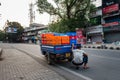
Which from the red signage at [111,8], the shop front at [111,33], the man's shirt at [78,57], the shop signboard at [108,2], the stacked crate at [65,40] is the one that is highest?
the shop signboard at [108,2]

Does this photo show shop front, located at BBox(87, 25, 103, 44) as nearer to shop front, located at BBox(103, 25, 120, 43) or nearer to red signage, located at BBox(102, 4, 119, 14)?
shop front, located at BBox(103, 25, 120, 43)

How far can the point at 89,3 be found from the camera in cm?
4328

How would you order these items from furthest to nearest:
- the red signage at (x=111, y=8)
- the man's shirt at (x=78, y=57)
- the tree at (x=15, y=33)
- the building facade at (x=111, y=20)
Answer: the tree at (x=15, y=33) → the building facade at (x=111, y=20) → the red signage at (x=111, y=8) → the man's shirt at (x=78, y=57)

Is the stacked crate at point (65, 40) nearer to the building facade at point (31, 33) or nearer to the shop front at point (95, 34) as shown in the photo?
the shop front at point (95, 34)

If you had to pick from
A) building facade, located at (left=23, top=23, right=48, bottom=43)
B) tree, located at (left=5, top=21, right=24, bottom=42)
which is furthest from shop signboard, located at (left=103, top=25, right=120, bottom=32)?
tree, located at (left=5, top=21, right=24, bottom=42)

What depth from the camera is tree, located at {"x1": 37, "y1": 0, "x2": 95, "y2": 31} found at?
42.5 m

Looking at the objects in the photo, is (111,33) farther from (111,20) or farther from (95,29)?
(95,29)

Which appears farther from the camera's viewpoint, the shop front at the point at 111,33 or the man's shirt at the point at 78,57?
the shop front at the point at 111,33

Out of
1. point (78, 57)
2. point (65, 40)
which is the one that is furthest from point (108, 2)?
point (78, 57)

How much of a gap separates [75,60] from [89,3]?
112 ft

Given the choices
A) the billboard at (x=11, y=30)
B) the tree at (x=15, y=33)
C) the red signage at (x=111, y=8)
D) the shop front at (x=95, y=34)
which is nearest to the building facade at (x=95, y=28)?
the shop front at (x=95, y=34)

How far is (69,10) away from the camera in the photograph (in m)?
42.7

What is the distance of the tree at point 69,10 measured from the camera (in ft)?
139

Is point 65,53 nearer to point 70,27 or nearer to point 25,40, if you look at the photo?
point 70,27
